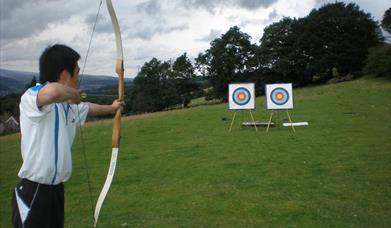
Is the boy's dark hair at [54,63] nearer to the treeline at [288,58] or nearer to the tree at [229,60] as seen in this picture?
the treeline at [288,58]

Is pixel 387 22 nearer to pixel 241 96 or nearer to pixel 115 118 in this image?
pixel 241 96

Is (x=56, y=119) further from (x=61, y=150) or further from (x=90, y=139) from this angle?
(x=90, y=139)

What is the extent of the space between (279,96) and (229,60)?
32.2m

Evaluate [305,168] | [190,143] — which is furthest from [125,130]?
[305,168]

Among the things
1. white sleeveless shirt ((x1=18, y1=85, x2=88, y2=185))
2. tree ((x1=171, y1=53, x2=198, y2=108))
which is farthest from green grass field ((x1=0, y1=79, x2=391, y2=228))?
tree ((x1=171, y1=53, x2=198, y2=108))

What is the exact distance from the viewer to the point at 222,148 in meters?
9.69

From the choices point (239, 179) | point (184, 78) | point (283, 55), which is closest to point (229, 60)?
point (283, 55)

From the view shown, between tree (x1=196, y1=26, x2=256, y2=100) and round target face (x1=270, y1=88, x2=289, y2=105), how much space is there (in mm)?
30343

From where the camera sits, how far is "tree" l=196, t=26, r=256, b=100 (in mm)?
45344

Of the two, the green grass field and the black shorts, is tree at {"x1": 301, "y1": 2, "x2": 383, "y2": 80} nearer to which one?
the green grass field

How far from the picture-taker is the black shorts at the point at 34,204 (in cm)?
239

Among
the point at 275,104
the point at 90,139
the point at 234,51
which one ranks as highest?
the point at 234,51

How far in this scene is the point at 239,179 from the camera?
6.71m

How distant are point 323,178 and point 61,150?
504 cm
